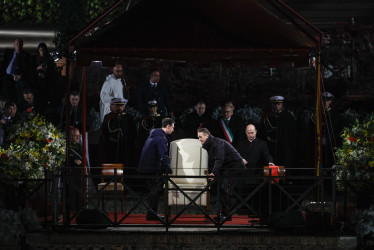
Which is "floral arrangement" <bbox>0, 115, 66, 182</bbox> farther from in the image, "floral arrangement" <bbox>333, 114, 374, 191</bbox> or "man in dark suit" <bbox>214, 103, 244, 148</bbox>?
"floral arrangement" <bbox>333, 114, 374, 191</bbox>

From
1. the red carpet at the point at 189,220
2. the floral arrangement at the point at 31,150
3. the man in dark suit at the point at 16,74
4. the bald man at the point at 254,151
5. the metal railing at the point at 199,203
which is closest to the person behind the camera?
the metal railing at the point at 199,203

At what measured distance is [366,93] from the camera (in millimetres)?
21031

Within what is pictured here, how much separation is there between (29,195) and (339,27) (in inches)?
359

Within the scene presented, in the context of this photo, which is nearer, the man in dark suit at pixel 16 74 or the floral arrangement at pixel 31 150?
the floral arrangement at pixel 31 150

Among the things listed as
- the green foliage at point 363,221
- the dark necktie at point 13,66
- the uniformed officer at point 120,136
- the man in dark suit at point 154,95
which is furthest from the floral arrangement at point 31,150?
the green foliage at point 363,221

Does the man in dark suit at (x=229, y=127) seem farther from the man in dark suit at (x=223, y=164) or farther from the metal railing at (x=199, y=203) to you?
the man in dark suit at (x=223, y=164)

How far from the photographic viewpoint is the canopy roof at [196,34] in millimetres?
15703

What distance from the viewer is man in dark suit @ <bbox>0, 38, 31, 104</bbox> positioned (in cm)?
2056

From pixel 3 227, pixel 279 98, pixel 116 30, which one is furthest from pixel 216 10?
pixel 3 227

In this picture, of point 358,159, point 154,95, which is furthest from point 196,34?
point 154,95

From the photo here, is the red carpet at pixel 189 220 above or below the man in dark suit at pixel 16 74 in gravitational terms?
below

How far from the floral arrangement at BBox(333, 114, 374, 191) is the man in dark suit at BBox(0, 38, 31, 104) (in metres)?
7.50

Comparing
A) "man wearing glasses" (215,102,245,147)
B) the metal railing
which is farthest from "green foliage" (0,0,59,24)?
the metal railing

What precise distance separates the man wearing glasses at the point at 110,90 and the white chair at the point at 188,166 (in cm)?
405
